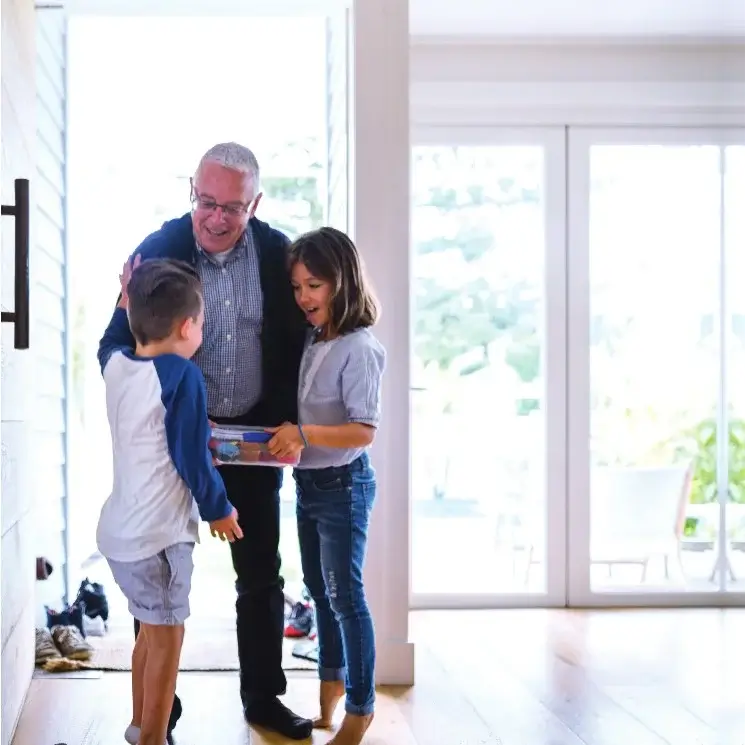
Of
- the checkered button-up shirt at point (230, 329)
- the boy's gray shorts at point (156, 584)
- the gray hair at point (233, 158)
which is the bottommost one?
the boy's gray shorts at point (156, 584)

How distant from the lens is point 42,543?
3.58 m

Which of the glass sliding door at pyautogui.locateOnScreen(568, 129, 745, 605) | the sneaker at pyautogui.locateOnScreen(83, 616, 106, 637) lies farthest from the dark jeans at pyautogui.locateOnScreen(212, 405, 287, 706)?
the glass sliding door at pyautogui.locateOnScreen(568, 129, 745, 605)

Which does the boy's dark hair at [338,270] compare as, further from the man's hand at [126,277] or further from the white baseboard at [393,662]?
the white baseboard at [393,662]

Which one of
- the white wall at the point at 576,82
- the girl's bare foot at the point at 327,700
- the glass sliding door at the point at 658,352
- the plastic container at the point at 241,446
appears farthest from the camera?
the glass sliding door at the point at 658,352

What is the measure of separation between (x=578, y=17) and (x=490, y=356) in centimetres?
143

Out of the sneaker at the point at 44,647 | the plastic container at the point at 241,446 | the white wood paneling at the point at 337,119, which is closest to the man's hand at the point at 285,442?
the plastic container at the point at 241,446

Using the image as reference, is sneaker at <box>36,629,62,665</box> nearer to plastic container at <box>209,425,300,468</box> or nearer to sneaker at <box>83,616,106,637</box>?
sneaker at <box>83,616,106,637</box>

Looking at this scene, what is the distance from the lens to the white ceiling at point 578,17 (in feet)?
13.3

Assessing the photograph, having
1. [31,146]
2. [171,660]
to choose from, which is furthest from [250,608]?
[31,146]

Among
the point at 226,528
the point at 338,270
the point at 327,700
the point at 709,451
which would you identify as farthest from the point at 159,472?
the point at 709,451

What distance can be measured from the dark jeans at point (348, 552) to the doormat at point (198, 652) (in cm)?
92

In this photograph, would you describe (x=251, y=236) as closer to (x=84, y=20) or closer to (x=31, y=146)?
(x=31, y=146)

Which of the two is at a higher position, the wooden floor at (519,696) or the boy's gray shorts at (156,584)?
the boy's gray shorts at (156,584)

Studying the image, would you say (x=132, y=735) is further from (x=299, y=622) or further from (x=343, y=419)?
(x=299, y=622)
